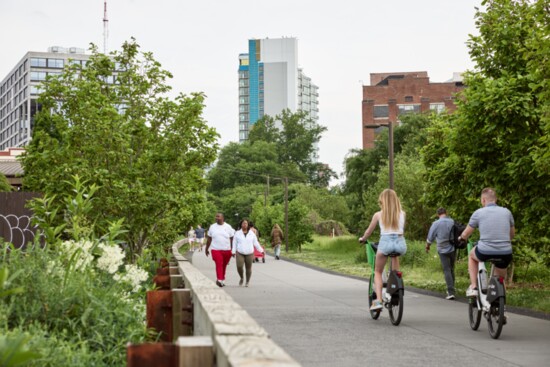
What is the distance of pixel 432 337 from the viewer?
11.4m

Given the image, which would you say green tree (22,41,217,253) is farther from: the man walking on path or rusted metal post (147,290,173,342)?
rusted metal post (147,290,173,342)

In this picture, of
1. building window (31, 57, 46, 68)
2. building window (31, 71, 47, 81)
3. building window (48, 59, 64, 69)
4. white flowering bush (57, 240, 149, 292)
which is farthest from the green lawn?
building window (48, 59, 64, 69)

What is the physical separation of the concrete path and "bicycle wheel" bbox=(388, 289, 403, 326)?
103 mm

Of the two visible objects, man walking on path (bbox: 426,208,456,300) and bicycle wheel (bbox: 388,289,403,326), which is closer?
bicycle wheel (bbox: 388,289,403,326)

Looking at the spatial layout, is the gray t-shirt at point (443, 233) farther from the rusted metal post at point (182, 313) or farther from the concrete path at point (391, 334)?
the rusted metal post at point (182, 313)

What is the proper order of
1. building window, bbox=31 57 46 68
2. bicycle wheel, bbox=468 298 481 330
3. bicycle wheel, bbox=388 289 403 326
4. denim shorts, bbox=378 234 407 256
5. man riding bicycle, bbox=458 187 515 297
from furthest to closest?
building window, bbox=31 57 46 68, denim shorts, bbox=378 234 407 256, bicycle wheel, bbox=388 289 403 326, bicycle wheel, bbox=468 298 481 330, man riding bicycle, bbox=458 187 515 297

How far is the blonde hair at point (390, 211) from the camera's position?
13.1 m

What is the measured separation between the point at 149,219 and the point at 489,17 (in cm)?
843

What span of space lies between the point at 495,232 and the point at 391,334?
6.22 feet

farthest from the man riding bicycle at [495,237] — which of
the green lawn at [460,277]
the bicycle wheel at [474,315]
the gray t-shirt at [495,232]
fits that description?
the green lawn at [460,277]

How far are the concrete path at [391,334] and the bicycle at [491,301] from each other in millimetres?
180

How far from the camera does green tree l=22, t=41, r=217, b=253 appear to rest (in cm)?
1983

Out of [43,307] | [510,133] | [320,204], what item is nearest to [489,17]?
[510,133]

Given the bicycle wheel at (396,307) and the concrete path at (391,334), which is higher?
the bicycle wheel at (396,307)
